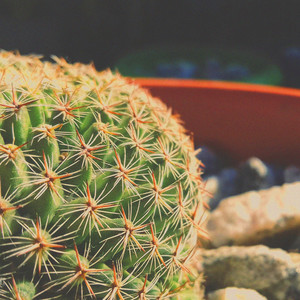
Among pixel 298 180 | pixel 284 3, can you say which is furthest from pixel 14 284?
pixel 284 3

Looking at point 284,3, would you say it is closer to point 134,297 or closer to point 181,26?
point 181,26

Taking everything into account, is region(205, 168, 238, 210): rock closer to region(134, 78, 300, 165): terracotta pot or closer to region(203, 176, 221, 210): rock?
region(203, 176, 221, 210): rock

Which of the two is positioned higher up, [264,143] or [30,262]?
[30,262]

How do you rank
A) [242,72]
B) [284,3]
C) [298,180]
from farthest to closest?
[284,3], [242,72], [298,180]

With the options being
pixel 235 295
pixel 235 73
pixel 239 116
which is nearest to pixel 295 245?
pixel 235 295

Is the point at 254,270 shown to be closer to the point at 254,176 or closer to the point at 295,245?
the point at 295,245

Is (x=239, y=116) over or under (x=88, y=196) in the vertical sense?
under

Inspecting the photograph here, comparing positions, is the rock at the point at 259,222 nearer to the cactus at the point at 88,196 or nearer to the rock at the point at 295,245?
the rock at the point at 295,245
